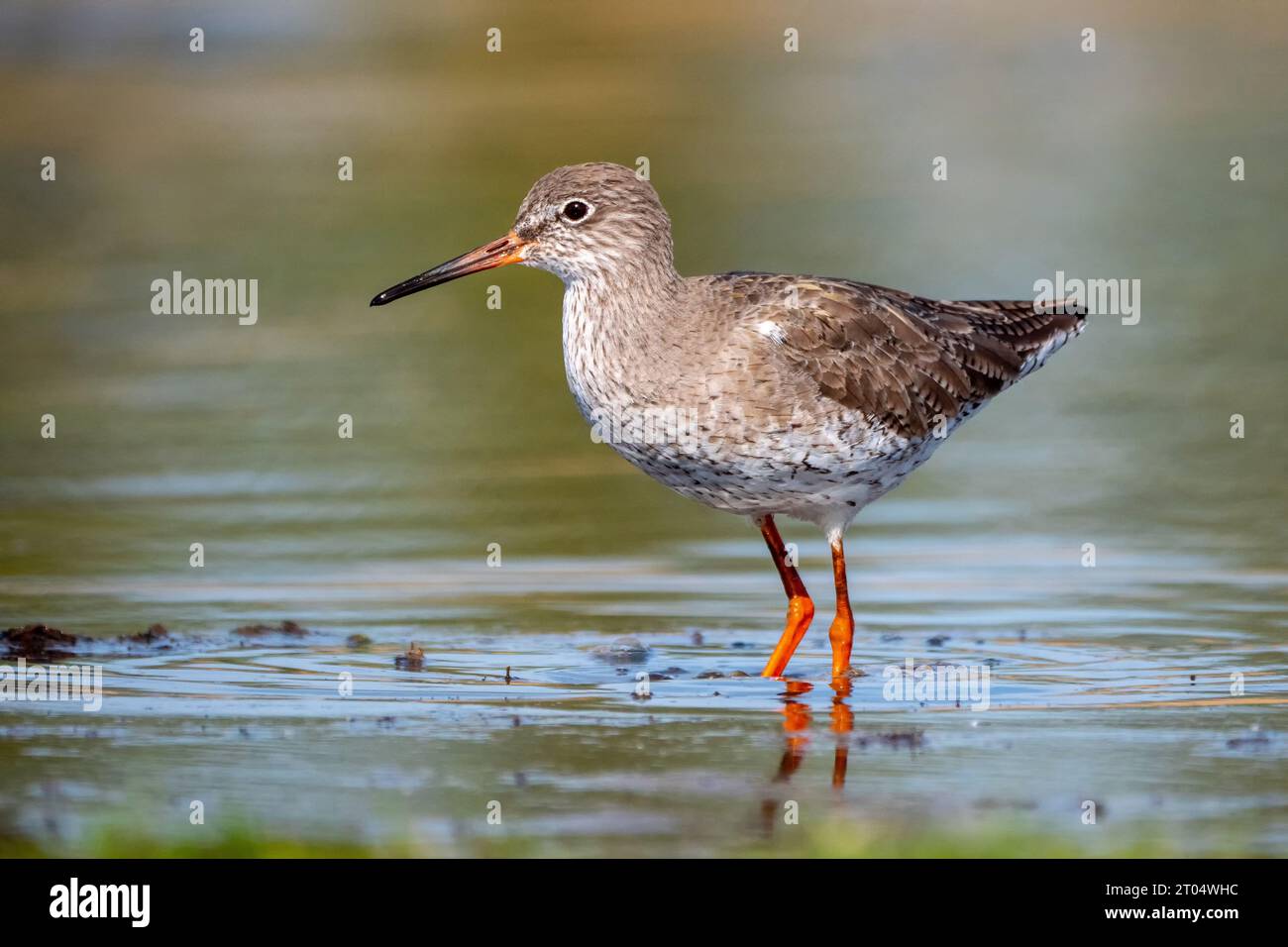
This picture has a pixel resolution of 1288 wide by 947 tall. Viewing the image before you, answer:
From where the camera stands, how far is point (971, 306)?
38.0 feet

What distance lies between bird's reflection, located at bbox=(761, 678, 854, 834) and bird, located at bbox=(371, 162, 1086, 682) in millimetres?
375

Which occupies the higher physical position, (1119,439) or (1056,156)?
(1056,156)

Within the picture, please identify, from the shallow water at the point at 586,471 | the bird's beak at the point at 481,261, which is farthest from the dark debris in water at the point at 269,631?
the bird's beak at the point at 481,261

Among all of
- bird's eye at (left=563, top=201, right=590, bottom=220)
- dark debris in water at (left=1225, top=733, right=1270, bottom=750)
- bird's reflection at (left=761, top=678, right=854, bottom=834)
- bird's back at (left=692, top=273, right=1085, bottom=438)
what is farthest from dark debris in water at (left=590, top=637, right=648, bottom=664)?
dark debris in water at (left=1225, top=733, right=1270, bottom=750)

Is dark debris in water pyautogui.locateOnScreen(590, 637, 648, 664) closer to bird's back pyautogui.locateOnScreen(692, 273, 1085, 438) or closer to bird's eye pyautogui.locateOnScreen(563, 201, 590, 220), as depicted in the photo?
bird's back pyautogui.locateOnScreen(692, 273, 1085, 438)

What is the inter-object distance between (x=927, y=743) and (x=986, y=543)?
3.83 m

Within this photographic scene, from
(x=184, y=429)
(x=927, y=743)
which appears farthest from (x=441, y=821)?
(x=184, y=429)

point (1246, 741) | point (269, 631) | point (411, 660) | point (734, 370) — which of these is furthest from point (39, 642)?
point (1246, 741)

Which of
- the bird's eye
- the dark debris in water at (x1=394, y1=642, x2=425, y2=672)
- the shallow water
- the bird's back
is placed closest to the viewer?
the shallow water

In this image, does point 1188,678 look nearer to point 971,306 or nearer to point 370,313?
point 971,306

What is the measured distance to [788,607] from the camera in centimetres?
1091

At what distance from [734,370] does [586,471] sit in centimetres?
417

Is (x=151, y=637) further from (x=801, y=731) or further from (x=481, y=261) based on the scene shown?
(x=801, y=731)

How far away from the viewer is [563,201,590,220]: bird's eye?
1007 cm
